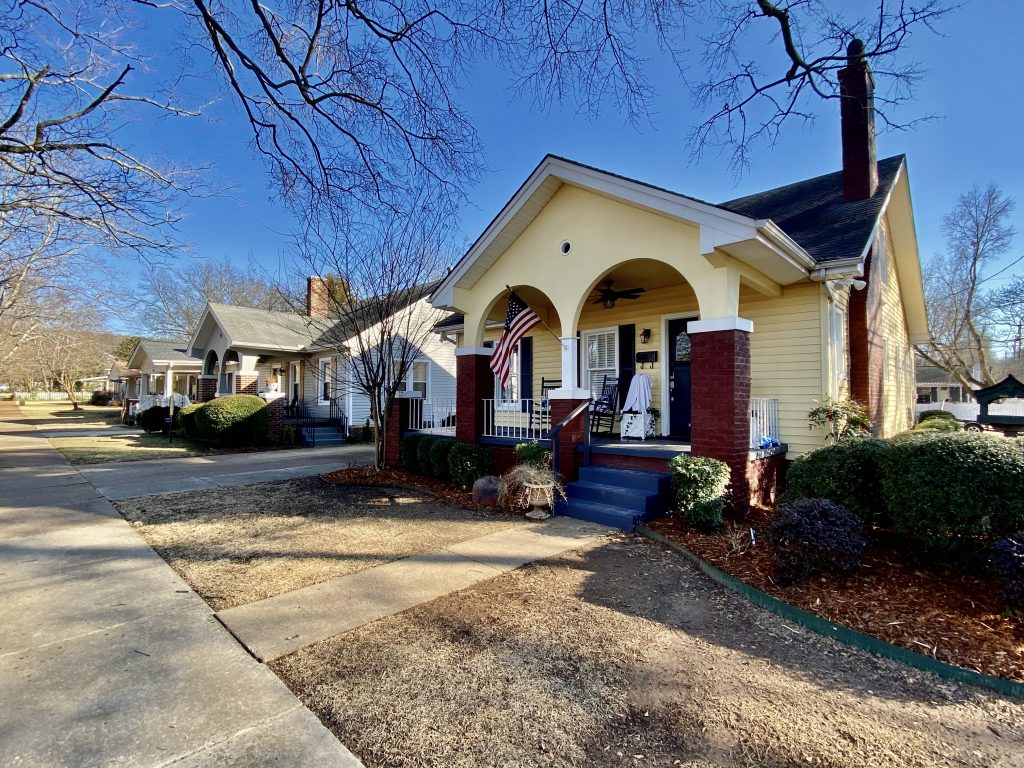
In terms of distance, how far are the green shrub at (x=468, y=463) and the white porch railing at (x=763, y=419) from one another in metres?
4.13

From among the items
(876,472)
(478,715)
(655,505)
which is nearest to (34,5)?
(478,715)

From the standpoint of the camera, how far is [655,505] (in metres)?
6.25

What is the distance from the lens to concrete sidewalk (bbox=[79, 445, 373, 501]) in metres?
8.71

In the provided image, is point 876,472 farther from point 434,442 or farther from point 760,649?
point 434,442

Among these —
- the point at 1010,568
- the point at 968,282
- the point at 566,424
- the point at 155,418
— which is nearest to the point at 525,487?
the point at 566,424

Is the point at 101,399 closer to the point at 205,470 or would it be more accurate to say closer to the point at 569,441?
the point at 205,470

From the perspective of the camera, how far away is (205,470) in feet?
34.9

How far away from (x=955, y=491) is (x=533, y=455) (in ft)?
15.4

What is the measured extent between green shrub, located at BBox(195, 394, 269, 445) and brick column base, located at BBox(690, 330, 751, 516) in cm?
1371

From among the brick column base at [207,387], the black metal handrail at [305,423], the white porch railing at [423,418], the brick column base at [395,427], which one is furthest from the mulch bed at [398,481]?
the brick column base at [207,387]

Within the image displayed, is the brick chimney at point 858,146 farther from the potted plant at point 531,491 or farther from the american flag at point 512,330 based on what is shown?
the potted plant at point 531,491

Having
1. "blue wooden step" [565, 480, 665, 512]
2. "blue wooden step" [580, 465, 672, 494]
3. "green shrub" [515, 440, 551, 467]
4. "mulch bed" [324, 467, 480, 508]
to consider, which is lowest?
"mulch bed" [324, 467, 480, 508]

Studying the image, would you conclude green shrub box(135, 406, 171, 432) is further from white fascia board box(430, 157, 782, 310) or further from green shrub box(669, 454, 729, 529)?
green shrub box(669, 454, 729, 529)

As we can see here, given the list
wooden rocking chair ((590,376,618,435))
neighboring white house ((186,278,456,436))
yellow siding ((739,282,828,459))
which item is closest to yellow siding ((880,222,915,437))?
yellow siding ((739,282,828,459))
